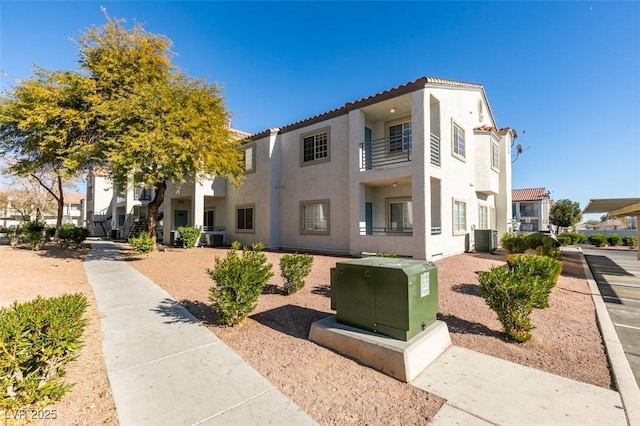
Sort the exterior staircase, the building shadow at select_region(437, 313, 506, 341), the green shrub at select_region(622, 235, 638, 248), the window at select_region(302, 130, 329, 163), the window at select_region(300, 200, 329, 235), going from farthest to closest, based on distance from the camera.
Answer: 1. the exterior staircase
2. the green shrub at select_region(622, 235, 638, 248)
3. the window at select_region(302, 130, 329, 163)
4. the window at select_region(300, 200, 329, 235)
5. the building shadow at select_region(437, 313, 506, 341)

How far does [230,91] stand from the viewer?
15234 millimetres

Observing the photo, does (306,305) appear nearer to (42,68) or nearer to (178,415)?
(178,415)

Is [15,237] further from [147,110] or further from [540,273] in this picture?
[540,273]

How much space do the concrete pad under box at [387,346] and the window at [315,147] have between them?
1194 cm

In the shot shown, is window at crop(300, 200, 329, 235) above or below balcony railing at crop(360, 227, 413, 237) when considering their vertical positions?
above

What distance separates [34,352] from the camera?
3.04 meters

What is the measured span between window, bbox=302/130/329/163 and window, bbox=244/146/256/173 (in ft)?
12.9

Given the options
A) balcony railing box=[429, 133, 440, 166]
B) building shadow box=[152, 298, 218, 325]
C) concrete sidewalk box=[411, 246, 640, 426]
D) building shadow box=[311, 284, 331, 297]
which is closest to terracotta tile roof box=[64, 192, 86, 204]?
building shadow box=[152, 298, 218, 325]

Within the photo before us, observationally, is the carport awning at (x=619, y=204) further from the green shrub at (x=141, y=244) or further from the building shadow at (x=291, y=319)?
the green shrub at (x=141, y=244)

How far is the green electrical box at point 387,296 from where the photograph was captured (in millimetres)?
4137

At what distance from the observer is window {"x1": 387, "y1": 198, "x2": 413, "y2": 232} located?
14.9 m

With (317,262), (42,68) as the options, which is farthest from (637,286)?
(42,68)

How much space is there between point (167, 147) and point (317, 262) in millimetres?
8027

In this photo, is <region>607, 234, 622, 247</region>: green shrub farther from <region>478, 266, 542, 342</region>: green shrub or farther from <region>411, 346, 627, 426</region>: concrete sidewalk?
<region>411, 346, 627, 426</region>: concrete sidewalk
